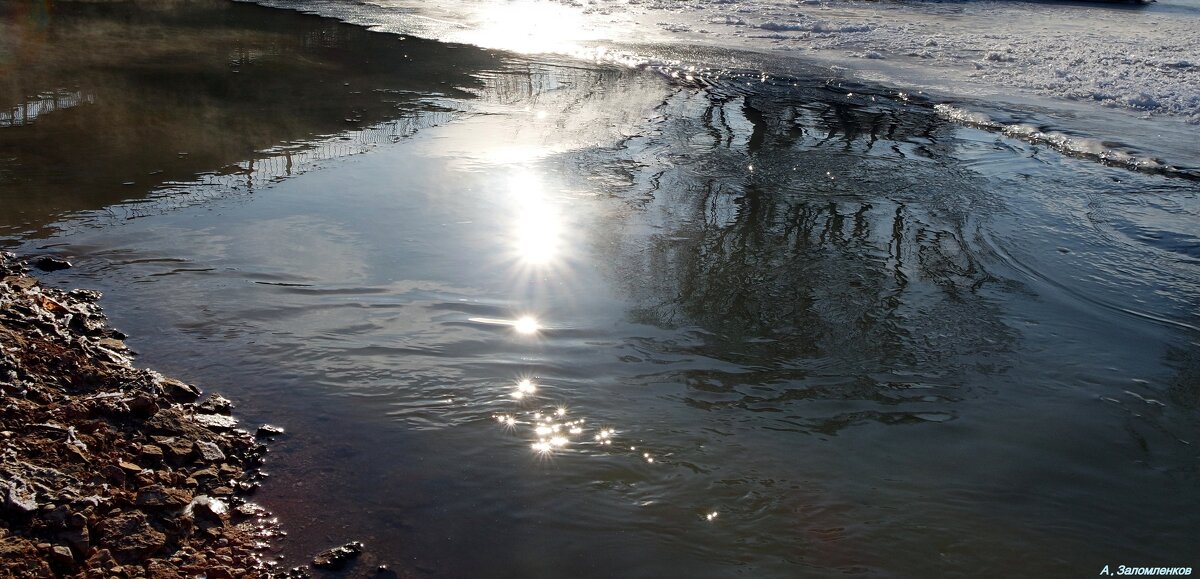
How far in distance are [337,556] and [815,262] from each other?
405 cm

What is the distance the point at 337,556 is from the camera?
3271 mm

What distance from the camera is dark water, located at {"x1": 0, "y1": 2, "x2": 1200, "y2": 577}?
3.59m

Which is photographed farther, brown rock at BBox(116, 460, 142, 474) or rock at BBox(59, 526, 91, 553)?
brown rock at BBox(116, 460, 142, 474)

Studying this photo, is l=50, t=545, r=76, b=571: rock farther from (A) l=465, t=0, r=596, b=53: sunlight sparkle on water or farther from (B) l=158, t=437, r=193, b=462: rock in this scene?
(A) l=465, t=0, r=596, b=53: sunlight sparkle on water

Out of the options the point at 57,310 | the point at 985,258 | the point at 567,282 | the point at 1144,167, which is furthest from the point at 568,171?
the point at 1144,167

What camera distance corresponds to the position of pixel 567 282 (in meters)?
5.79

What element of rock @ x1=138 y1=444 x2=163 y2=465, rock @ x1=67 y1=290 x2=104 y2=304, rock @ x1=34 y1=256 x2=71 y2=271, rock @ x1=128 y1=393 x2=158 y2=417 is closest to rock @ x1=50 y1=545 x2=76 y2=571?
rock @ x1=138 y1=444 x2=163 y2=465

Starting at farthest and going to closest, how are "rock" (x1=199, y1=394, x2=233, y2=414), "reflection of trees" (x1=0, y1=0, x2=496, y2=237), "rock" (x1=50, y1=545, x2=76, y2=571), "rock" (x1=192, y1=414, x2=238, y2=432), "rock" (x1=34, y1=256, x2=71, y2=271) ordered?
"reflection of trees" (x1=0, y1=0, x2=496, y2=237) < "rock" (x1=34, y1=256, x2=71, y2=271) < "rock" (x1=199, y1=394, x2=233, y2=414) < "rock" (x1=192, y1=414, x2=238, y2=432) < "rock" (x1=50, y1=545, x2=76, y2=571)

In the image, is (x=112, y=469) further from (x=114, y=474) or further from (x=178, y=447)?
(x=178, y=447)

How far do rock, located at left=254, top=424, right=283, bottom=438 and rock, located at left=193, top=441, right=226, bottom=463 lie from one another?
0.72 ft

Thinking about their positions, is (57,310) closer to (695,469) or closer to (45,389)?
(45,389)

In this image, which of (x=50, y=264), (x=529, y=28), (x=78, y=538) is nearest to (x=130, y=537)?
(x=78, y=538)

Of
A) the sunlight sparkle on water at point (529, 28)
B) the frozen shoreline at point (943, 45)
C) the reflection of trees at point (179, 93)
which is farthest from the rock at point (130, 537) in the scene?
the sunlight sparkle on water at point (529, 28)

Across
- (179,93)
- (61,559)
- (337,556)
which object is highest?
(179,93)
